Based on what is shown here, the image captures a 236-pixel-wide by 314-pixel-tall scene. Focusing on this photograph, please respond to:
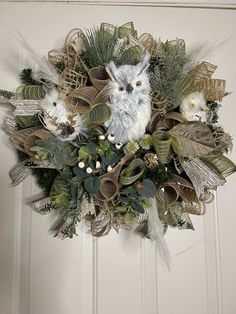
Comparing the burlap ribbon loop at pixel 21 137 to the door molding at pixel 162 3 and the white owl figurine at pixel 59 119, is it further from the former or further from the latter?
the door molding at pixel 162 3

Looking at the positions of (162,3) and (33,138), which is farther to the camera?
(162,3)

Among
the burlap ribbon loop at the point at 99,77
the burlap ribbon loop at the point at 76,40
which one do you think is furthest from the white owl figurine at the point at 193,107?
the burlap ribbon loop at the point at 76,40

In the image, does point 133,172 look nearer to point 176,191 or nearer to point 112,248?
point 176,191

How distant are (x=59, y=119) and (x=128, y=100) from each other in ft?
0.59

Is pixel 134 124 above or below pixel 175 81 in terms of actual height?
below

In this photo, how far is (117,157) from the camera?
2.67 ft

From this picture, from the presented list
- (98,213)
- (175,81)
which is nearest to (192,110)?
(175,81)

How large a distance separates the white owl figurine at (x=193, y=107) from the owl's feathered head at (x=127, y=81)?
0.37ft

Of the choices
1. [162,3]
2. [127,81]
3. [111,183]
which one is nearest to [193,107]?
[127,81]

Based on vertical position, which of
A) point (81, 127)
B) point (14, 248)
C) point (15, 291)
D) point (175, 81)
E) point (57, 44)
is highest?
point (57, 44)

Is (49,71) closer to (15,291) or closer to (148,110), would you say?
(148,110)

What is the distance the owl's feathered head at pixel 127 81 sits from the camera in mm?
786

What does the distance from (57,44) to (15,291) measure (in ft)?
2.39

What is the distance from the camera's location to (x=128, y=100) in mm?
788
